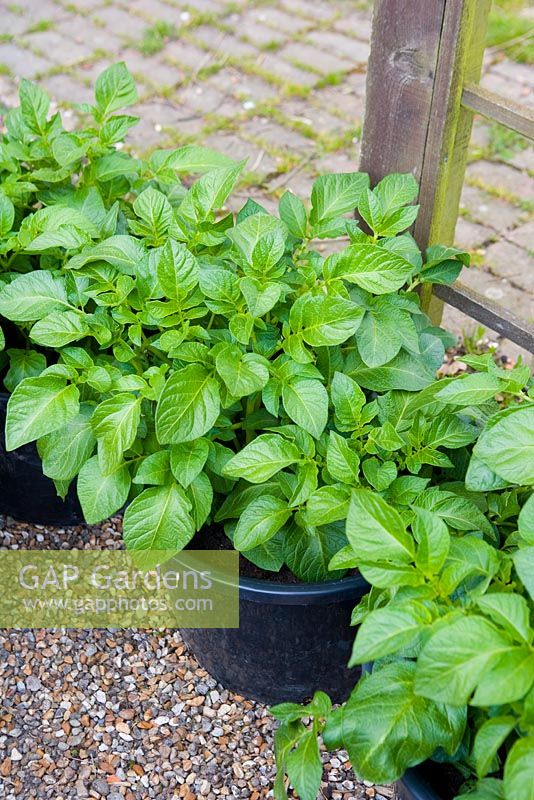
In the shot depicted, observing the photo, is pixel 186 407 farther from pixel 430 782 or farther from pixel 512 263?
pixel 512 263

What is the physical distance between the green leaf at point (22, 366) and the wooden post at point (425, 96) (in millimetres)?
878

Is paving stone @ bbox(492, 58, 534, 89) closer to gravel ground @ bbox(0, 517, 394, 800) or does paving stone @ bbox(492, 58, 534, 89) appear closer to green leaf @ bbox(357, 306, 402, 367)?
green leaf @ bbox(357, 306, 402, 367)

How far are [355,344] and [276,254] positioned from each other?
1.01ft

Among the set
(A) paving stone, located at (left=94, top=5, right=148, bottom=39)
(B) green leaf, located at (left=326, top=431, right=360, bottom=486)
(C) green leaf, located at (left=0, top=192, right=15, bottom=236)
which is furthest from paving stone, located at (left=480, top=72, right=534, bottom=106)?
(B) green leaf, located at (left=326, top=431, right=360, bottom=486)

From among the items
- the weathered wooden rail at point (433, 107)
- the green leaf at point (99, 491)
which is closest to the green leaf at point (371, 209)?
the weathered wooden rail at point (433, 107)

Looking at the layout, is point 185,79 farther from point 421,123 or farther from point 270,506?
point 270,506

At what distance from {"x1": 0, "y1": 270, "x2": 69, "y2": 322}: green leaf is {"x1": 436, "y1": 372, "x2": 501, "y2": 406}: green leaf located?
76 cm

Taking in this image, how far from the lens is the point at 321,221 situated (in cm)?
192

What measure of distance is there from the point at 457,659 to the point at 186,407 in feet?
2.16

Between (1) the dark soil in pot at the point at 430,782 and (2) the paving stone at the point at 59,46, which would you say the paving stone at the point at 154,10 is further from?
(1) the dark soil in pot at the point at 430,782

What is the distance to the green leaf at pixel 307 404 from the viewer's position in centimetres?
163

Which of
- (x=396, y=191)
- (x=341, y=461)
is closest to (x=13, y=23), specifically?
(x=396, y=191)

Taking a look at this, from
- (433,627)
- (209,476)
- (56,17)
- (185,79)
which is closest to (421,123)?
(209,476)

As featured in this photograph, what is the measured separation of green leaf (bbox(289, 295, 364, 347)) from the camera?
163 cm
